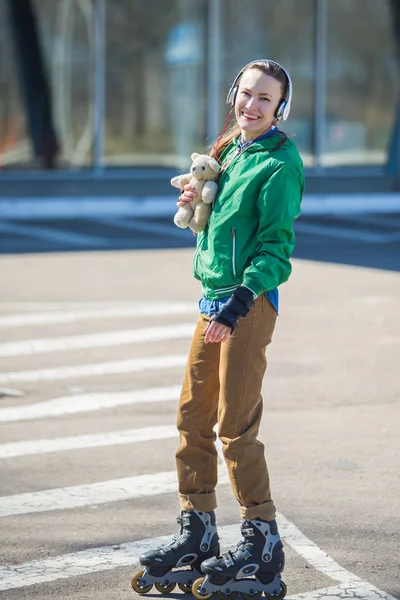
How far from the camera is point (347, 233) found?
57.1 feet

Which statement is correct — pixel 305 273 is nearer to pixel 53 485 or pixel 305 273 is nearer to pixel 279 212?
pixel 53 485

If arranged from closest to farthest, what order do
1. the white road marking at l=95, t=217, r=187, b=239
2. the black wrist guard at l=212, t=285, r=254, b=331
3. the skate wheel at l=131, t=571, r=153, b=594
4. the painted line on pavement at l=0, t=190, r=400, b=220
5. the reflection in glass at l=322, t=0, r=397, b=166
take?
the black wrist guard at l=212, t=285, r=254, b=331, the skate wheel at l=131, t=571, r=153, b=594, the white road marking at l=95, t=217, r=187, b=239, the painted line on pavement at l=0, t=190, r=400, b=220, the reflection in glass at l=322, t=0, r=397, b=166

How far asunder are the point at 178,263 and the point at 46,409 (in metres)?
6.67

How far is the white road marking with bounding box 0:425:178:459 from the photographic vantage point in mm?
6672

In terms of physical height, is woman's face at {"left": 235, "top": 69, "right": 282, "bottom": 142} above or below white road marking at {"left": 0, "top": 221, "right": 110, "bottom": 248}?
above

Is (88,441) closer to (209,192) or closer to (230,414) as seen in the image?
(230,414)

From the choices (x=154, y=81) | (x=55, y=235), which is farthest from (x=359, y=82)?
(x=55, y=235)

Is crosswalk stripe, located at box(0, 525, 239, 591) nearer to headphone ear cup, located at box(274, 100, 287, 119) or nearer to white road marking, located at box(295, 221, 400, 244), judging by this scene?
headphone ear cup, located at box(274, 100, 287, 119)

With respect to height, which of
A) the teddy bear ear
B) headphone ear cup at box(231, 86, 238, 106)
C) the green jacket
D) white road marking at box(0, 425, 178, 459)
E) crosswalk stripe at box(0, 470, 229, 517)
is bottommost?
white road marking at box(0, 425, 178, 459)

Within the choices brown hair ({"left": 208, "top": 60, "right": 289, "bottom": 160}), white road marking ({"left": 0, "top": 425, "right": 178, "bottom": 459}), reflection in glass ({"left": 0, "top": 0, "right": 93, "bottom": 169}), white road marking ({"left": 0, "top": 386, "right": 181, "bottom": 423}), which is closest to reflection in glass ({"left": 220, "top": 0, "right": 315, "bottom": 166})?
reflection in glass ({"left": 0, "top": 0, "right": 93, "bottom": 169})

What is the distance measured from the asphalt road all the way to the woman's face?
1.78 m

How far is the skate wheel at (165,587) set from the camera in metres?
4.57

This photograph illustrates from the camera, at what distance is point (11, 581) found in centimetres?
464

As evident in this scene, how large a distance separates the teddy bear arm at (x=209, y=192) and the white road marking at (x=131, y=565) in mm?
1519
